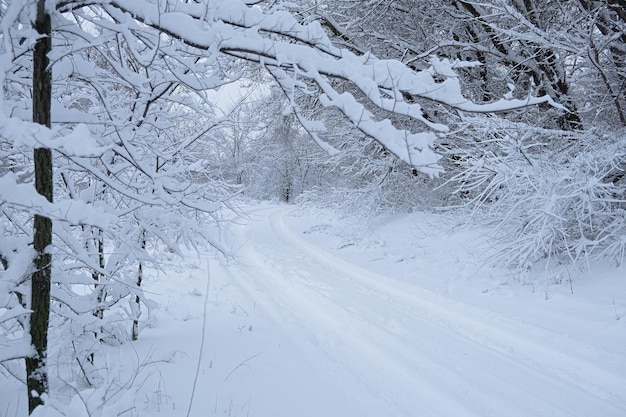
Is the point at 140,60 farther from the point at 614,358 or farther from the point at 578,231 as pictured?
the point at 578,231

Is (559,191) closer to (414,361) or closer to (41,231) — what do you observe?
(414,361)

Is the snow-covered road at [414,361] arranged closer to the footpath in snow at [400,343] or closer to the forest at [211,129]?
the footpath in snow at [400,343]

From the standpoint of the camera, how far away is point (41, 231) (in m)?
1.95

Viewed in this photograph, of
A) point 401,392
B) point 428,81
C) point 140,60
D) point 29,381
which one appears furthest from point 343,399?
point 140,60

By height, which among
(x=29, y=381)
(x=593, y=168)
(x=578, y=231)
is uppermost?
(x=593, y=168)

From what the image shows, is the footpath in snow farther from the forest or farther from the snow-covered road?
the forest

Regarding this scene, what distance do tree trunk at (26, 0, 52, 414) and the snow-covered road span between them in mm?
1466

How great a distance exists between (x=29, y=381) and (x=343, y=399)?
8.62ft

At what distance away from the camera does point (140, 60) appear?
177 cm

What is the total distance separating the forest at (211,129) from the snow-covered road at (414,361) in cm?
121

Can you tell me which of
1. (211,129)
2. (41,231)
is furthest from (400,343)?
(41,231)

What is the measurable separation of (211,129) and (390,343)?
3.45 metres

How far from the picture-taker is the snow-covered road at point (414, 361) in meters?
3.63

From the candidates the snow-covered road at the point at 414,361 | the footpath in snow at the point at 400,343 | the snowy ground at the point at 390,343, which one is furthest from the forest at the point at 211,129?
the snow-covered road at the point at 414,361
